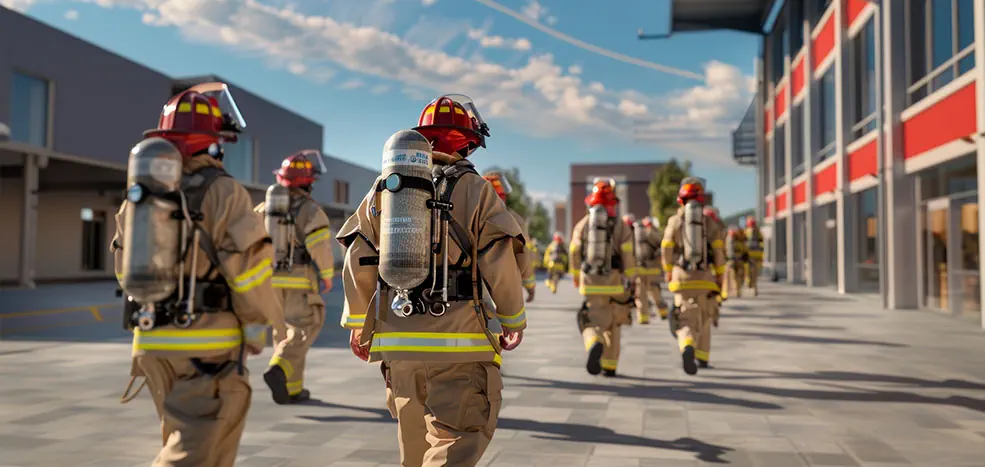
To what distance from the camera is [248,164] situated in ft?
132

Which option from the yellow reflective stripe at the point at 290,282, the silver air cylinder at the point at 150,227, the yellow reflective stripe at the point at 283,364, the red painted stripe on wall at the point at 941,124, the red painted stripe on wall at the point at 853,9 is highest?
the red painted stripe on wall at the point at 853,9

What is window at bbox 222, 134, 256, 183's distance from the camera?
→ 126ft

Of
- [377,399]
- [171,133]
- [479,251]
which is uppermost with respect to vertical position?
[171,133]

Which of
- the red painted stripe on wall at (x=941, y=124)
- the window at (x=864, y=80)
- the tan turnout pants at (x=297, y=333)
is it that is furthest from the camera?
the window at (x=864, y=80)

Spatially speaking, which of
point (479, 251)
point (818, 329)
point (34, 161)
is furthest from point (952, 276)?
point (34, 161)

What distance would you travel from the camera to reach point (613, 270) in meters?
8.11

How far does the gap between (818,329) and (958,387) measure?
6.05m

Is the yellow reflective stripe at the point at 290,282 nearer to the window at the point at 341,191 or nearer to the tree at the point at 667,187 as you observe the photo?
the window at the point at 341,191

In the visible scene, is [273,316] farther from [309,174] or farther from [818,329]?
[818,329]

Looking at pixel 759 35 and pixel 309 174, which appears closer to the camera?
pixel 309 174

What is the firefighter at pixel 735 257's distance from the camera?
21359 mm

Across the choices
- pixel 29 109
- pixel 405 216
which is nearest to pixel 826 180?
pixel 405 216

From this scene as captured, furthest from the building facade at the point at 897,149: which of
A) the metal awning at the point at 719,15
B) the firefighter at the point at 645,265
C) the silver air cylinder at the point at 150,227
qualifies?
the silver air cylinder at the point at 150,227

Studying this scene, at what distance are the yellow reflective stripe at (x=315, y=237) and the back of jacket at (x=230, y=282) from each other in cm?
322
